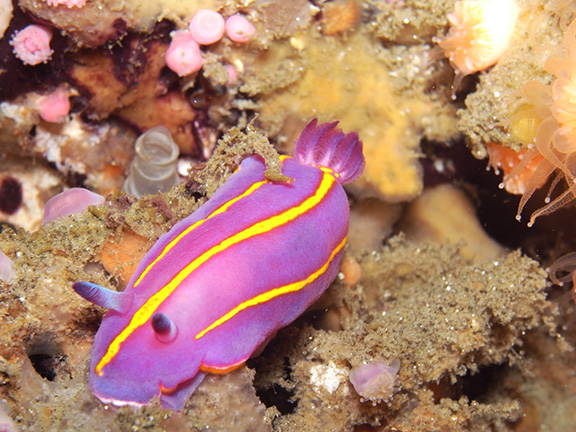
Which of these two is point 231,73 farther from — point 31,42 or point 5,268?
point 5,268

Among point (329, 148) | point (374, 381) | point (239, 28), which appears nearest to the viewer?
point (374, 381)

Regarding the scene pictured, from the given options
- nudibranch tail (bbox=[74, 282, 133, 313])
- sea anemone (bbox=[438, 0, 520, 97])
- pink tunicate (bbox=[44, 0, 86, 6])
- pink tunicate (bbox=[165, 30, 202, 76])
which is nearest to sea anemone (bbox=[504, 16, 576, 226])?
sea anemone (bbox=[438, 0, 520, 97])

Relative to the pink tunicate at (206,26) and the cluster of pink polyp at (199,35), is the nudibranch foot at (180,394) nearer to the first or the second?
Result: the cluster of pink polyp at (199,35)

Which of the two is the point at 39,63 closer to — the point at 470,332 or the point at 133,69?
the point at 133,69

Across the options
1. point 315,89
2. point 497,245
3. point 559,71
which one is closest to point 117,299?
point 315,89

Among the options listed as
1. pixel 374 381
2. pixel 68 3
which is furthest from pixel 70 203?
pixel 374 381

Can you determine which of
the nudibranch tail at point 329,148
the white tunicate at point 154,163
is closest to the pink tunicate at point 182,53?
the white tunicate at point 154,163

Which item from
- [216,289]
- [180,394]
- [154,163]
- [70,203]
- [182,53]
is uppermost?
[182,53]

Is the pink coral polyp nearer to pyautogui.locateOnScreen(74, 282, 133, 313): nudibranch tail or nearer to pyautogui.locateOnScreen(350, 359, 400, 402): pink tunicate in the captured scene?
pyautogui.locateOnScreen(74, 282, 133, 313): nudibranch tail
